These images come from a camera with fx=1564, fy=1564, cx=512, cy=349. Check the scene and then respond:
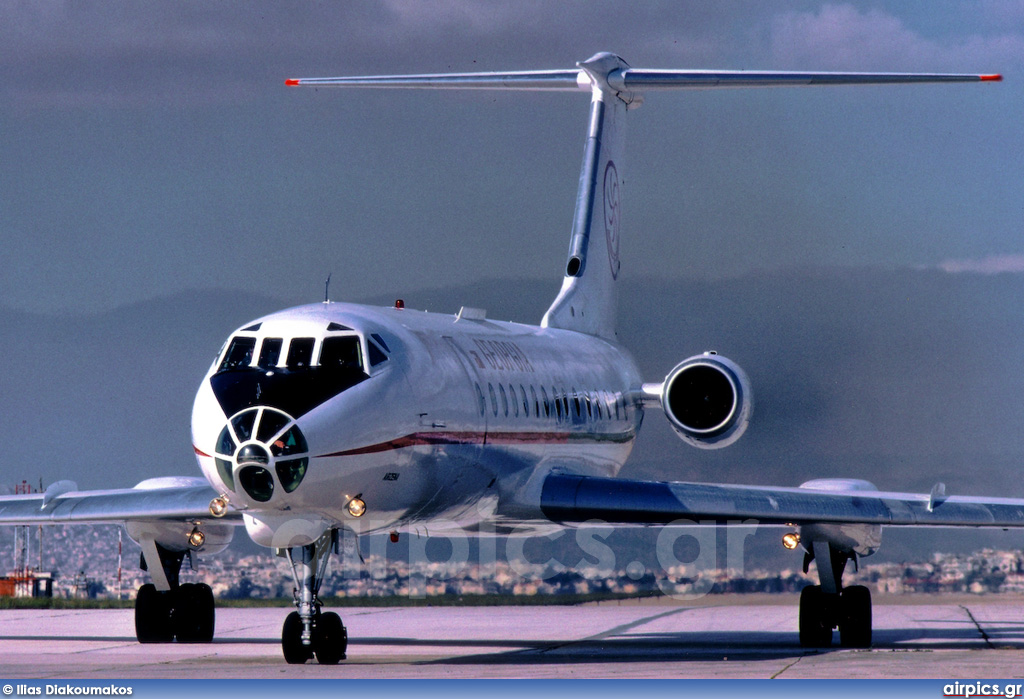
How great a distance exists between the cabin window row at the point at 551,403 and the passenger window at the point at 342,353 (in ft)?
8.51

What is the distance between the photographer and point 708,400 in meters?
22.6

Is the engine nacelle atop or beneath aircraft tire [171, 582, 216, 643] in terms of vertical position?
atop

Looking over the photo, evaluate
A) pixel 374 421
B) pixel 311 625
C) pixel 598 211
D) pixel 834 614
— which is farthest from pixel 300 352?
pixel 598 211

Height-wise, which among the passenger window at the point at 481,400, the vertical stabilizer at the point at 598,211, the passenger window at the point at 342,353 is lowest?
the passenger window at the point at 481,400

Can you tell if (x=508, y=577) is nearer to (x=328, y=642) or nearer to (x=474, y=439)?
(x=474, y=439)

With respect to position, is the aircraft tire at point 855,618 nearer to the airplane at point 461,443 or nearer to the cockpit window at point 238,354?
the airplane at point 461,443

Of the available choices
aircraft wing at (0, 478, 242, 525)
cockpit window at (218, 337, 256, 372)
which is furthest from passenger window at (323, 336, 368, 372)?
aircraft wing at (0, 478, 242, 525)

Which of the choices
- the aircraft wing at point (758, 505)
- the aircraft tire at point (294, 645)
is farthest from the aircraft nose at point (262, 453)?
the aircraft wing at point (758, 505)

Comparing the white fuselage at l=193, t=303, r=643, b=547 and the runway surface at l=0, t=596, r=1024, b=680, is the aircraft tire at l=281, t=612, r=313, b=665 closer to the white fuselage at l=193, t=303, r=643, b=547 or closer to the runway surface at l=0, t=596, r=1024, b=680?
the runway surface at l=0, t=596, r=1024, b=680

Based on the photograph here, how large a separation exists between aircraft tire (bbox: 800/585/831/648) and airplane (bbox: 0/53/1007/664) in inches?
1.0

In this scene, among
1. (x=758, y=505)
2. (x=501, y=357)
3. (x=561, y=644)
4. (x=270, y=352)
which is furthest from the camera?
(x=561, y=644)

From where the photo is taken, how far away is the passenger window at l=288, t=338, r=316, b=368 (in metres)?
15.8

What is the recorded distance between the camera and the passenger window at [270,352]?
1584cm

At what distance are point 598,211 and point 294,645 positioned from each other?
1420cm
